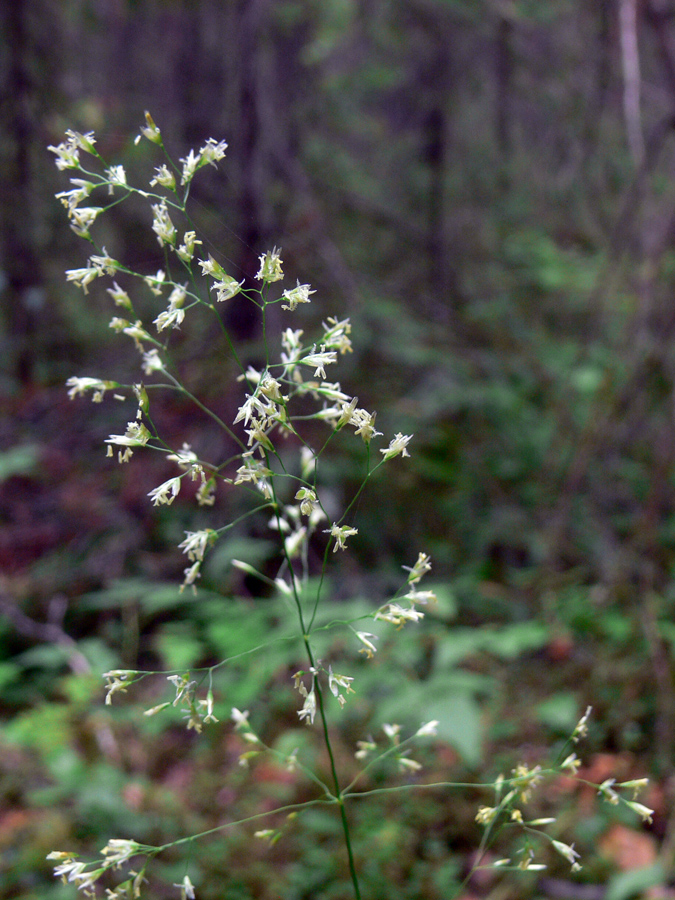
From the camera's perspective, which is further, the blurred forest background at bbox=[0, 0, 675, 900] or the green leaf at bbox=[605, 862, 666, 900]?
the blurred forest background at bbox=[0, 0, 675, 900]

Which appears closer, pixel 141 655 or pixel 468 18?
pixel 141 655

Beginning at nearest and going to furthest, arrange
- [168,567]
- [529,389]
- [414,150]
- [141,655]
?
1. [141,655]
2. [168,567]
3. [529,389]
4. [414,150]

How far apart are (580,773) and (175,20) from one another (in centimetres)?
686

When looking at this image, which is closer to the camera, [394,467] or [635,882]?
[635,882]

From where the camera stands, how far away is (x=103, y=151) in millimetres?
5438

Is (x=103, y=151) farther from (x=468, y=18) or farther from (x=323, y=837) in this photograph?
(x=323, y=837)

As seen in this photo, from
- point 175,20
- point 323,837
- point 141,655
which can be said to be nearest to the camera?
point 323,837

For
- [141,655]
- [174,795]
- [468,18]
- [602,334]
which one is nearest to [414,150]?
[468,18]

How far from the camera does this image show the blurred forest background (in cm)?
260

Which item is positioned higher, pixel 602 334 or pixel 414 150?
pixel 414 150

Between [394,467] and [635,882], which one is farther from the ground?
[394,467]

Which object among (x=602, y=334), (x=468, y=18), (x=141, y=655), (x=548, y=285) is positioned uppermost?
(x=468, y=18)

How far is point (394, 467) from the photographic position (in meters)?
4.11

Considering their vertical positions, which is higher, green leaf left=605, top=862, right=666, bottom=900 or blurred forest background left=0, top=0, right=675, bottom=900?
blurred forest background left=0, top=0, right=675, bottom=900
